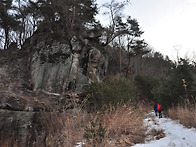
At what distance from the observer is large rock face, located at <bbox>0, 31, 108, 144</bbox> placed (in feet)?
16.7

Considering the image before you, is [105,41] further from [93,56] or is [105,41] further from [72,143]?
[72,143]

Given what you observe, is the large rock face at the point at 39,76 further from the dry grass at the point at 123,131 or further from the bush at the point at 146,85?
the bush at the point at 146,85

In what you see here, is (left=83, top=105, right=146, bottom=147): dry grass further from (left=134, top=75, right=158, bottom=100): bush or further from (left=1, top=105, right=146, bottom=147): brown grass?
(left=134, top=75, right=158, bottom=100): bush

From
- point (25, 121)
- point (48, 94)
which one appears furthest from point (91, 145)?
point (48, 94)

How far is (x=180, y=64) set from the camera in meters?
7.86

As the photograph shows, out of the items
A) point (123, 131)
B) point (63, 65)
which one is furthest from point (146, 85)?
point (123, 131)

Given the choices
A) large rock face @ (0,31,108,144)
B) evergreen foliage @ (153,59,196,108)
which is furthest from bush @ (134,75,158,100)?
evergreen foliage @ (153,59,196,108)

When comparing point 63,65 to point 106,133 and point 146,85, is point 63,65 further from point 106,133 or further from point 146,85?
point 146,85

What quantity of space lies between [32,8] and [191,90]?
14.2 m

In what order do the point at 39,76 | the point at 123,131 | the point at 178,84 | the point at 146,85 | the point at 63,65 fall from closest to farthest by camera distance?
the point at 123,131 < the point at 178,84 < the point at 39,76 < the point at 63,65 < the point at 146,85

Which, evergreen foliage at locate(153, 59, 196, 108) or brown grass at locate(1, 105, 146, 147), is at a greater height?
evergreen foliage at locate(153, 59, 196, 108)

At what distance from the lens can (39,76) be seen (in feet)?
25.9

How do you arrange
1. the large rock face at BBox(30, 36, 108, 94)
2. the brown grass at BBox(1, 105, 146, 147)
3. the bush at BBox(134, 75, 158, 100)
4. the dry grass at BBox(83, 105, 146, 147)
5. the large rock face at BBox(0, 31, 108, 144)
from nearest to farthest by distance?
the brown grass at BBox(1, 105, 146, 147) < the dry grass at BBox(83, 105, 146, 147) < the large rock face at BBox(0, 31, 108, 144) < the large rock face at BBox(30, 36, 108, 94) < the bush at BBox(134, 75, 158, 100)

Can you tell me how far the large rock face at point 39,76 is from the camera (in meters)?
5.10
